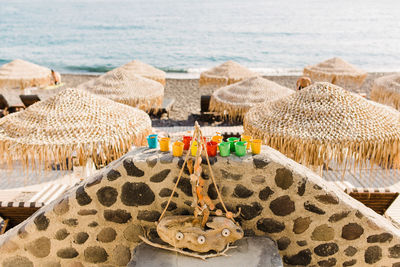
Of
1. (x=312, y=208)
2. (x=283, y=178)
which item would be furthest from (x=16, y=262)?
(x=312, y=208)

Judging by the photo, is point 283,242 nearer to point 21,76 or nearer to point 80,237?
point 80,237

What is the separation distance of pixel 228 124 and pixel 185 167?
636 cm

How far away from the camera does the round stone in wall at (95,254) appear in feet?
7.15

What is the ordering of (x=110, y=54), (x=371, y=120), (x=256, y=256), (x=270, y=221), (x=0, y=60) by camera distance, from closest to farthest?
1. (x=256, y=256)
2. (x=270, y=221)
3. (x=371, y=120)
4. (x=0, y=60)
5. (x=110, y=54)

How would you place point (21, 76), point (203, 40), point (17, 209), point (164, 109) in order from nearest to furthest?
point (17, 209), point (21, 76), point (164, 109), point (203, 40)

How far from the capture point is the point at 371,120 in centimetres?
330

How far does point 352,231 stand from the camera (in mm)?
2092

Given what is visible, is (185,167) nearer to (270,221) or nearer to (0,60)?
(270,221)

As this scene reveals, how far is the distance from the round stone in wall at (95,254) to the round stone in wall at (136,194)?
41 centimetres

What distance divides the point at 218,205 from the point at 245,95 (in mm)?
4147

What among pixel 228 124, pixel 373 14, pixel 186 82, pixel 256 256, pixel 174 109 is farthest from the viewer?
pixel 373 14

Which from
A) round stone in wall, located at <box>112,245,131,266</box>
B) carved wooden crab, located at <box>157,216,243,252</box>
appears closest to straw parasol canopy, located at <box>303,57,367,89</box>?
carved wooden crab, located at <box>157,216,243,252</box>

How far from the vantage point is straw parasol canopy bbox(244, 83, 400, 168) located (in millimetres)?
3117

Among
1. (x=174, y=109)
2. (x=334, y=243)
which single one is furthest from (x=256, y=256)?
(x=174, y=109)
